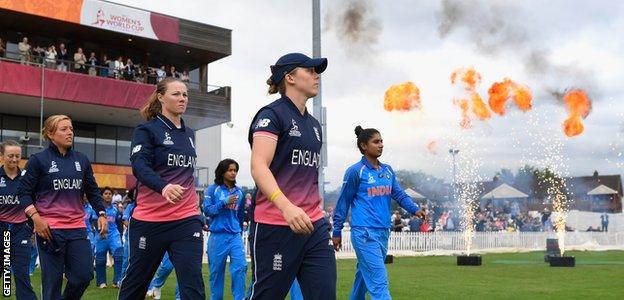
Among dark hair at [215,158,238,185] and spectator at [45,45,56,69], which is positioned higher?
spectator at [45,45,56,69]

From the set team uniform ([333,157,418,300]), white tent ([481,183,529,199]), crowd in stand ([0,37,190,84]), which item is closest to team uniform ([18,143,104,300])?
team uniform ([333,157,418,300])

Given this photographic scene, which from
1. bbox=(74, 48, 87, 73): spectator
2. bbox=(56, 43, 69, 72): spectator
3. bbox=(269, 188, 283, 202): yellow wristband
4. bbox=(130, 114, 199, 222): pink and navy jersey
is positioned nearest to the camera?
bbox=(269, 188, 283, 202): yellow wristband

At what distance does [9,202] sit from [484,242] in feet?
86.8

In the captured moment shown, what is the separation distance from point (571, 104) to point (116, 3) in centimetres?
2262

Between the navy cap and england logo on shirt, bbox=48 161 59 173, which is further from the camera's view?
england logo on shirt, bbox=48 161 59 173

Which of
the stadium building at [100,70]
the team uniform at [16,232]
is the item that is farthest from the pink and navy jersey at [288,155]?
the stadium building at [100,70]

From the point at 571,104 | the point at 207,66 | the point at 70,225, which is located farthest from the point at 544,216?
the point at 70,225

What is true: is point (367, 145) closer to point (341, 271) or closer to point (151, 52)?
point (341, 271)

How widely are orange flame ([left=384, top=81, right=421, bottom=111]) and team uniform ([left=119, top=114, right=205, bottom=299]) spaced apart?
76.4 ft

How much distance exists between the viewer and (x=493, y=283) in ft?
46.9

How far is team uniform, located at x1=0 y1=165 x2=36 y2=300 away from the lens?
26.0 feet

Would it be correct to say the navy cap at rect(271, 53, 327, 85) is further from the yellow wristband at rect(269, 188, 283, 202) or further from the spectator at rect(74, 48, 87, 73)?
the spectator at rect(74, 48, 87, 73)

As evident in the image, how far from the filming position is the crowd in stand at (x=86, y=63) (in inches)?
1259

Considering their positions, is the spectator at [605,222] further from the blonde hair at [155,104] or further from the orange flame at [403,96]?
the blonde hair at [155,104]
